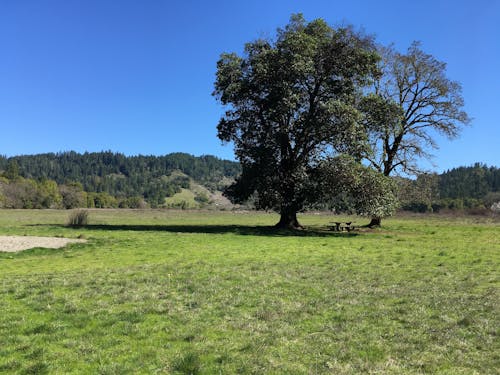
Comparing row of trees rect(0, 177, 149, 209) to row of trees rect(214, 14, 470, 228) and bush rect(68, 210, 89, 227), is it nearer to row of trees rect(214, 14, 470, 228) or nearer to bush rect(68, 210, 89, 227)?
bush rect(68, 210, 89, 227)

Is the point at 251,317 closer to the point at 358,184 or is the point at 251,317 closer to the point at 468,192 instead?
the point at 358,184

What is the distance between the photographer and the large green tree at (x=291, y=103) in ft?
111

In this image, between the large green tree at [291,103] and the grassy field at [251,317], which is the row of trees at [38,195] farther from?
the grassy field at [251,317]

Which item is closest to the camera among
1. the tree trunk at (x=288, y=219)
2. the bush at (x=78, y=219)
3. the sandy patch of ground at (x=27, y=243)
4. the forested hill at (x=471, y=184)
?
the sandy patch of ground at (x=27, y=243)

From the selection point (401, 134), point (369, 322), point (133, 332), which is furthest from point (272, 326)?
point (401, 134)

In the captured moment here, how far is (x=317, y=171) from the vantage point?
34156mm

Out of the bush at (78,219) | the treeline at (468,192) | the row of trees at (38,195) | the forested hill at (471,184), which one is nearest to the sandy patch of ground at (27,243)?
the bush at (78,219)

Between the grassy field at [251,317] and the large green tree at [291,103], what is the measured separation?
18722 mm

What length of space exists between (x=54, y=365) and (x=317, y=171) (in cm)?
2965

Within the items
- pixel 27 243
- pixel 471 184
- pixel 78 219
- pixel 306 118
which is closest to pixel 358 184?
pixel 306 118

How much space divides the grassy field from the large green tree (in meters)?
18.7

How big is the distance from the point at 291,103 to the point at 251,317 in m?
27.1

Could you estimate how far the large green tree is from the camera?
33906 millimetres

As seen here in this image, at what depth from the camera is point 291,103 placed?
33.7 m
